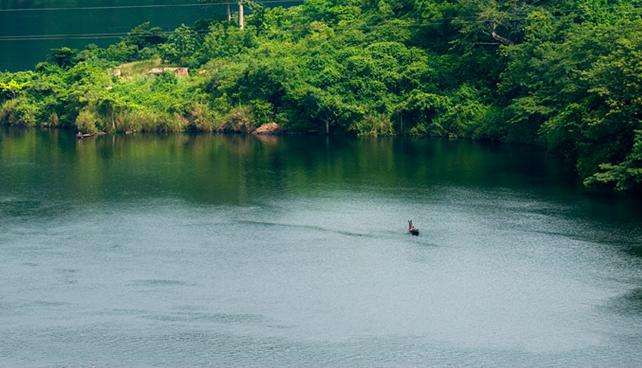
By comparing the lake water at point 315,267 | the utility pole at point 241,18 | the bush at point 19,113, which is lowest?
the lake water at point 315,267

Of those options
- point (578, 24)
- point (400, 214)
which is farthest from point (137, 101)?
point (400, 214)

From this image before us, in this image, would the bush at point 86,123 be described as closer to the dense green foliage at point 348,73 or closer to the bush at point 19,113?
the dense green foliage at point 348,73

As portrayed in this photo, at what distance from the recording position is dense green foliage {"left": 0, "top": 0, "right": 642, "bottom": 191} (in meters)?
75.2

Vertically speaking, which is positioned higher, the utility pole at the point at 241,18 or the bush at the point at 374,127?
the utility pole at the point at 241,18

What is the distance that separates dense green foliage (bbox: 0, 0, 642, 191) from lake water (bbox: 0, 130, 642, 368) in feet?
37.7

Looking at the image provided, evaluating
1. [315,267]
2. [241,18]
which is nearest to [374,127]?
[241,18]

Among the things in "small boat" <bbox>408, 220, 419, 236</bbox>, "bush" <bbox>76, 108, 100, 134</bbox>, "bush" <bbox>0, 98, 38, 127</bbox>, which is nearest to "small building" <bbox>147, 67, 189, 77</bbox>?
"bush" <bbox>76, 108, 100, 134</bbox>

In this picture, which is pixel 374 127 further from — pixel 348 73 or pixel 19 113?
pixel 19 113

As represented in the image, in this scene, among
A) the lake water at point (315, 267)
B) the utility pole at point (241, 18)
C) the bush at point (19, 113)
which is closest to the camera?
the lake water at point (315, 267)

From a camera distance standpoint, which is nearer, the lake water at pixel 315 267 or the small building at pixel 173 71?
the lake water at pixel 315 267

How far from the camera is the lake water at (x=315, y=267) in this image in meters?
33.8

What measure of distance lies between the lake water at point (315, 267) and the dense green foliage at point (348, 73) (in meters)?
11.5

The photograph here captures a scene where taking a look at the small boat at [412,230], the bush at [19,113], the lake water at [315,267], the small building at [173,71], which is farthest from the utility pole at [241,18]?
the small boat at [412,230]

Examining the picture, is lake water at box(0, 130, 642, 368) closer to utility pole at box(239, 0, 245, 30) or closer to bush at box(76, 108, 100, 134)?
bush at box(76, 108, 100, 134)
